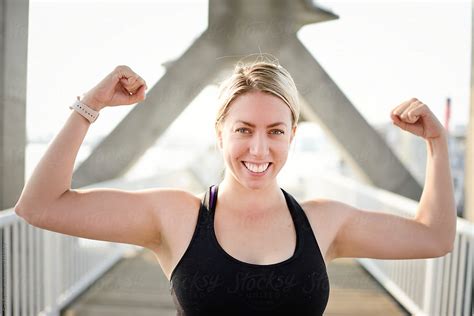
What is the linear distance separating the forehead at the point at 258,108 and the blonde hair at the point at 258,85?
2cm

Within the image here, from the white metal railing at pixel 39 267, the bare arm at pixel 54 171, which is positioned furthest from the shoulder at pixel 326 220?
the white metal railing at pixel 39 267

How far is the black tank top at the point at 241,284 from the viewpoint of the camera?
39.8 inches

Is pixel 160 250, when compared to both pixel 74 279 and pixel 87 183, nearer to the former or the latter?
pixel 74 279

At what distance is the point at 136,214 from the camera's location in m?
1.11

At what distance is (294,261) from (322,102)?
3.26 metres

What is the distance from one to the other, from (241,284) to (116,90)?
0.68m

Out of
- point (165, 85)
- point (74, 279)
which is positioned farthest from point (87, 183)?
point (165, 85)

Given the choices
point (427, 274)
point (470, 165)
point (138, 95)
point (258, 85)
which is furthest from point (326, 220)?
point (427, 274)

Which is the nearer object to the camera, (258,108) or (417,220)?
(258,108)

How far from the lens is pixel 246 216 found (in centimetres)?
119

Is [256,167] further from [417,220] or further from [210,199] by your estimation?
[417,220]

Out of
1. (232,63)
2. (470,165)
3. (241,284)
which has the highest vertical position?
(232,63)

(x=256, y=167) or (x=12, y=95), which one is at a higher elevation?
(x=12, y=95)

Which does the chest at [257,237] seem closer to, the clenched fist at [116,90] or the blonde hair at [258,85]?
the blonde hair at [258,85]
